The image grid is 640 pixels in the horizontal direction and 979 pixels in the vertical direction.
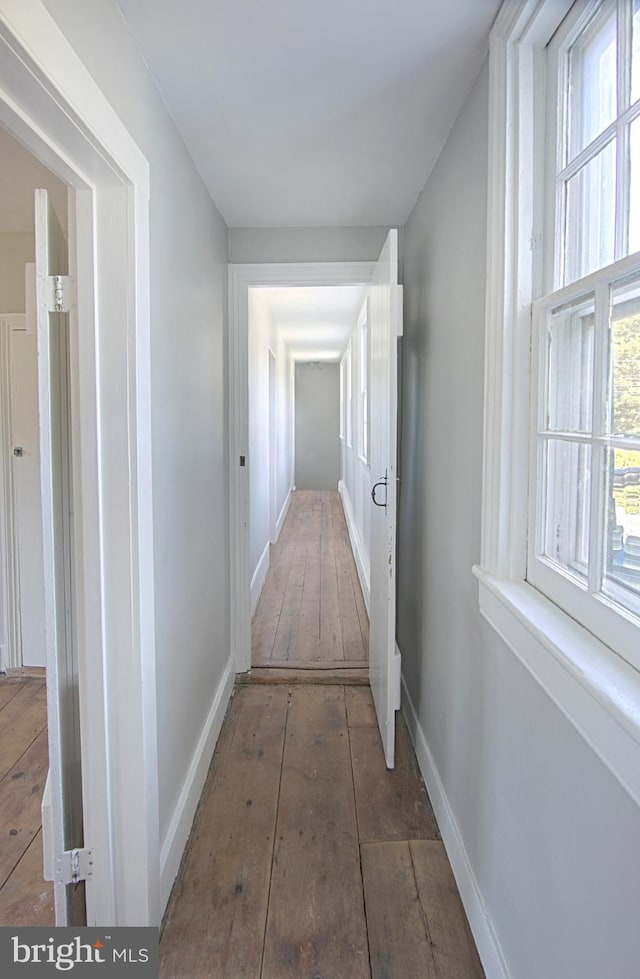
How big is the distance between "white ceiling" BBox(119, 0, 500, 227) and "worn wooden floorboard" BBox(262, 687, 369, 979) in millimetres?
2185

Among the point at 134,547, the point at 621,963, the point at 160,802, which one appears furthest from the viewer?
the point at 160,802

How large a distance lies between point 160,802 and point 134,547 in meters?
0.77

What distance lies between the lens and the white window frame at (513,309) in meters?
1.12

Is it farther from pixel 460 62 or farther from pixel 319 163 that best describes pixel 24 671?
pixel 460 62

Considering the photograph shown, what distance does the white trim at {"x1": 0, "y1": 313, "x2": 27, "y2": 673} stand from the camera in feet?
9.36

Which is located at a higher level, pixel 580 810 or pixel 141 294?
pixel 141 294

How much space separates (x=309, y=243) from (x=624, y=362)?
6.88ft

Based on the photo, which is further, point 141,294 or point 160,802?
point 160,802

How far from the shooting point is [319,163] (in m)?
1.98

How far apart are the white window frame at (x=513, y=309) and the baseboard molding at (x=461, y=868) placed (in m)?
0.71

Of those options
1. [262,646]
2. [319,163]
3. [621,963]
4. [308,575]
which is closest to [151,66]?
[319,163]

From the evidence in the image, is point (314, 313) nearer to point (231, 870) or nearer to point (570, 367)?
point (570, 367)

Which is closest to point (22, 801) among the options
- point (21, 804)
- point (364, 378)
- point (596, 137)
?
point (21, 804)

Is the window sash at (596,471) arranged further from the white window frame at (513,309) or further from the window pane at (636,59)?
the window pane at (636,59)
